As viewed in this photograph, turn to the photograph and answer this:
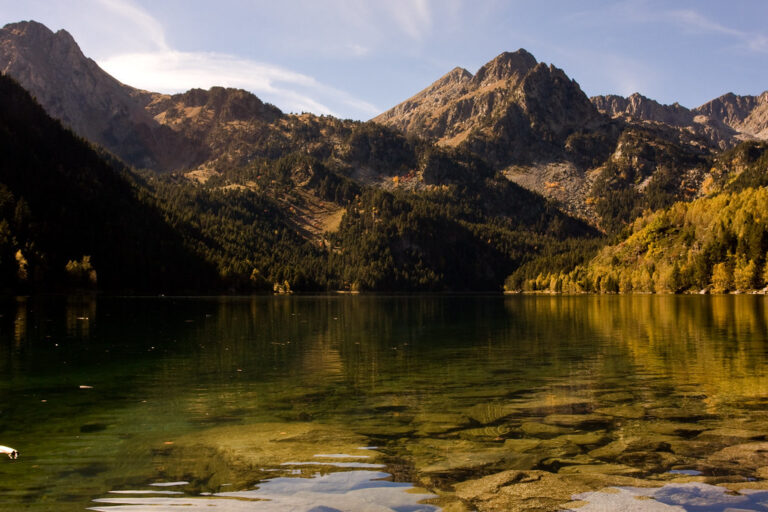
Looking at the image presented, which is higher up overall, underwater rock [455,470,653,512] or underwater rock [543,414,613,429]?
underwater rock [455,470,653,512]

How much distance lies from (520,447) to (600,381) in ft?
44.5

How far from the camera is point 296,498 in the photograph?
1159 cm

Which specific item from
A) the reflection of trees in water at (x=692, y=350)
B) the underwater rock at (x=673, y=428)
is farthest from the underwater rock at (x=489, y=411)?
the reflection of trees in water at (x=692, y=350)

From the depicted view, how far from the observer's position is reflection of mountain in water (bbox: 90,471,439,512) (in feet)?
36.1

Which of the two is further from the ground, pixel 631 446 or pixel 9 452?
pixel 9 452

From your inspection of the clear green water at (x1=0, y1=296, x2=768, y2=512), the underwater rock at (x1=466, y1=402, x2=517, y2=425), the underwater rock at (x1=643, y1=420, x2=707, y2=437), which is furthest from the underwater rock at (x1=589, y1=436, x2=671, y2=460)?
the underwater rock at (x1=466, y1=402, x2=517, y2=425)

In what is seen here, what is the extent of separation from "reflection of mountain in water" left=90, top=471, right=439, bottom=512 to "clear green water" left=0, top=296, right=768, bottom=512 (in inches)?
2.2

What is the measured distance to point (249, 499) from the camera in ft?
37.9

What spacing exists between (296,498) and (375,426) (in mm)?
7184

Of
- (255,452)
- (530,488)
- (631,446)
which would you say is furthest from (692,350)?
(255,452)

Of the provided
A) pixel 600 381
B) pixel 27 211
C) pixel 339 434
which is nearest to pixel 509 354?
pixel 600 381

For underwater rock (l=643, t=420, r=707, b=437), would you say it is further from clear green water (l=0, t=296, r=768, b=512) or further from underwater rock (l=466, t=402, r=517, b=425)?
underwater rock (l=466, t=402, r=517, b=425)

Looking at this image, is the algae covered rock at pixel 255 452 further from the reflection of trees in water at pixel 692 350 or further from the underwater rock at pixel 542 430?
the reflection of trees in water at pixel 692 350

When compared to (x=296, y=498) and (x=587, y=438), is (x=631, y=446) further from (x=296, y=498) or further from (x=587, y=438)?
(x=296, y=498)
